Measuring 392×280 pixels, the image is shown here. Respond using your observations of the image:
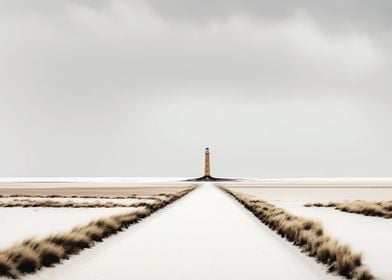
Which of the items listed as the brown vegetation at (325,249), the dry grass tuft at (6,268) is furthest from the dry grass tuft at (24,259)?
the brown vegetation at (325,249)

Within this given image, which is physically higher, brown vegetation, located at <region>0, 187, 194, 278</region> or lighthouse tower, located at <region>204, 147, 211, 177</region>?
lighthouse tower, located at <region>204, 147, 211, 177</region>

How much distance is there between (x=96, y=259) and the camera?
9.53 metres

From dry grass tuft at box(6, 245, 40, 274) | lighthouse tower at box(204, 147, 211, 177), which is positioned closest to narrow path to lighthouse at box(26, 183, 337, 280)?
dry grass tuft at box(6, 245, 40, 274)

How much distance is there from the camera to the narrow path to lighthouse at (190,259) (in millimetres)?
7875

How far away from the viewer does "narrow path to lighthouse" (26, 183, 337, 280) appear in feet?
25.8

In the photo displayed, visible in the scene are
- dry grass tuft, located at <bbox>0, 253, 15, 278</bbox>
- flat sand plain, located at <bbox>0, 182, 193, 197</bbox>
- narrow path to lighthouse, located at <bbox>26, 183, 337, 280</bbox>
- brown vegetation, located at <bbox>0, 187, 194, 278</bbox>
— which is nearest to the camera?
dry grass tuft, located at <bbox>0, 253, 15, 278</bbox>

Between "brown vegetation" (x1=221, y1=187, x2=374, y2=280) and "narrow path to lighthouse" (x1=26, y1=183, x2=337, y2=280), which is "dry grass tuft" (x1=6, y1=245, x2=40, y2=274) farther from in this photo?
"brown vegetation" (x1=221, y1=187, x2=374, y2=280)

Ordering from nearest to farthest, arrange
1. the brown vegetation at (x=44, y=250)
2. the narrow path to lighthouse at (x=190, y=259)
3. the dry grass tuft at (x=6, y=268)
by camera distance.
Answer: the dry grass tuft at (x=6, y=268)
the narrow path to lighthouse at (x=190, y=259)
the brown vegetation at (x=44, y=250)

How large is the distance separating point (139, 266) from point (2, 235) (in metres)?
7.62

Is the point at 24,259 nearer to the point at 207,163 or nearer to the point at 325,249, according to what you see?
the point at 325,249

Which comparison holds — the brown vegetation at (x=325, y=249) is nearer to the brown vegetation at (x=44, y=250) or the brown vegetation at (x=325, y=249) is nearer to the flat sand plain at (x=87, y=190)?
the brown vegetation at (x=44, y=250)

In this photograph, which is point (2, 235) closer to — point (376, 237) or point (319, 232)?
point (319, 232)

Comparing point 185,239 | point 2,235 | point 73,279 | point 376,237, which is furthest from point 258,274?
point 2,235

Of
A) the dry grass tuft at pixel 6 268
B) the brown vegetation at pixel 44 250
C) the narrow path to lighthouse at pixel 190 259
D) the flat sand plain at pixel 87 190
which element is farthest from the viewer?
the flat sand plain at pixel 87 190
